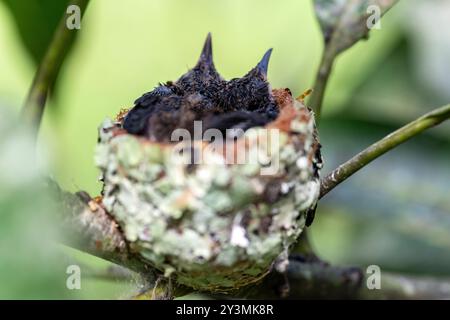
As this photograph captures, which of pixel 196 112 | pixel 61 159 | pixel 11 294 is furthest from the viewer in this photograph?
pixel 61 159

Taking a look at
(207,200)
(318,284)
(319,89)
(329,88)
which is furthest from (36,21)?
(329,88)

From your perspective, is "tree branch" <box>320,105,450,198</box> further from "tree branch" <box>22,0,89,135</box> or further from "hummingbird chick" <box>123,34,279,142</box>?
"tree branch" <box>22,0,89,135</box>

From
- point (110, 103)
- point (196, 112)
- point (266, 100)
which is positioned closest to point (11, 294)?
point (196, 112)

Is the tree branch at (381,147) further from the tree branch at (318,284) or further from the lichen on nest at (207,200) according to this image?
the tree branch at (318,284)

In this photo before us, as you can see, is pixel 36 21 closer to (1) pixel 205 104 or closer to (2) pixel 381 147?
(1) pixel 205 104

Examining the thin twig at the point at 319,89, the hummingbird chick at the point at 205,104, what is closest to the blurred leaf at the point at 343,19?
the thin twig at the point at 319,89

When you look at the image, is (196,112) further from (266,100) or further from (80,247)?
(80,247)
